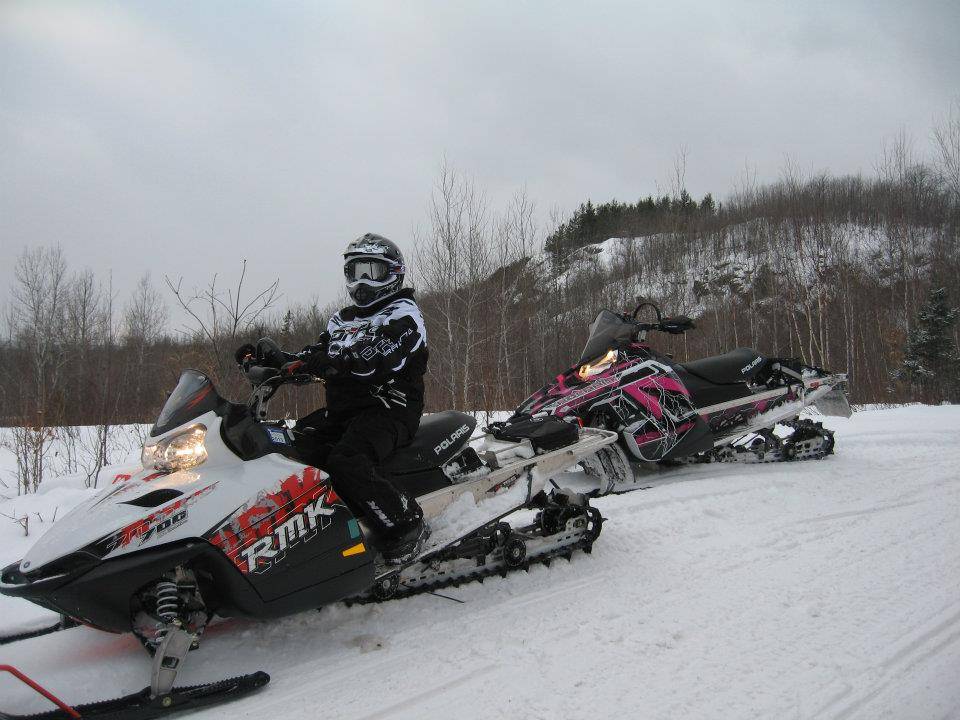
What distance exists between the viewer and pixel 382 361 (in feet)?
9.46

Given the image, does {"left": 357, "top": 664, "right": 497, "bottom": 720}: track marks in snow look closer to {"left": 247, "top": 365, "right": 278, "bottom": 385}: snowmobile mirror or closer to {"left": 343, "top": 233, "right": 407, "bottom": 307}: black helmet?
{"left": 247, "top": 365, "right": 278, "bottom": 385}: snowmobile mirror

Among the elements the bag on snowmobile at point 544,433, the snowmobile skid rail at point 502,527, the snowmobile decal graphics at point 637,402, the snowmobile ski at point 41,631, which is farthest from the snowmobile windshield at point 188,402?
the snowmobile decal graphics at point 637,402

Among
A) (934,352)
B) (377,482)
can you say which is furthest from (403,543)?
(934,352)

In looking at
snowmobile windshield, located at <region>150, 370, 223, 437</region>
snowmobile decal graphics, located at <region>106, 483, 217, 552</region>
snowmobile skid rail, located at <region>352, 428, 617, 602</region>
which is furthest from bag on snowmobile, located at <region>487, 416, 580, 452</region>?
snowmobile decal graphics, located at <region>106, 483, 217, 552</region>

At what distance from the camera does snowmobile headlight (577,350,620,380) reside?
5352 millimetres

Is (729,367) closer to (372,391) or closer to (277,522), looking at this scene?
(372,391)

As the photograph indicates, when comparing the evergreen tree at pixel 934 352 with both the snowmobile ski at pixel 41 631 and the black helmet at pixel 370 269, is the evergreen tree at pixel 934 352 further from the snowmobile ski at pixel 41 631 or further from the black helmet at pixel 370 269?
the snowmobile ski at pixel 41 631

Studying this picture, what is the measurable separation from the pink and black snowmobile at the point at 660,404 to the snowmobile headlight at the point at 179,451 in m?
2.57

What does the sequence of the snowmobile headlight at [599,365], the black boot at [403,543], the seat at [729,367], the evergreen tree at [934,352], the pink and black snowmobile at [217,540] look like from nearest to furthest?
the pink and black snowmobile at [217,540] < the black boot at [403,543] < the snowmobile headlight at [599,365] < the seat at [729,367] < the evergreen tree at [934,352]

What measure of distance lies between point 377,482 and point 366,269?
1.09 m

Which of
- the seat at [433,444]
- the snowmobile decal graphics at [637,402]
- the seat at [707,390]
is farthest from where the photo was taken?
the seat at [707,390]

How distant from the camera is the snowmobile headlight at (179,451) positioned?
97.5 inches

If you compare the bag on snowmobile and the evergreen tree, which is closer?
the bag on snowmobile

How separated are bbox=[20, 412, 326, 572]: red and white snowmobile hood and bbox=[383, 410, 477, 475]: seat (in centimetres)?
56
